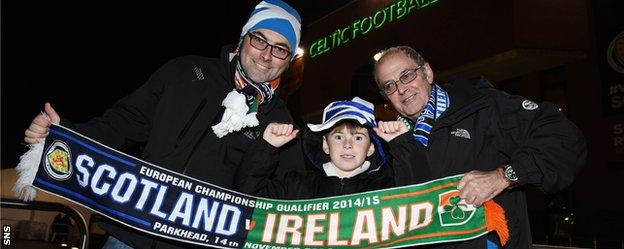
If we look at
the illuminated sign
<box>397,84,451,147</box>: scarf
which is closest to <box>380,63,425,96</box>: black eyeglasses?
<box>397,84,451,147</box>: scarf

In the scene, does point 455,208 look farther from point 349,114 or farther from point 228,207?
point 228,207

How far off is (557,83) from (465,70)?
277cm

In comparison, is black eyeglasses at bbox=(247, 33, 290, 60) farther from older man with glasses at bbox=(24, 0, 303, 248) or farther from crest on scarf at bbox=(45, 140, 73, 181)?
crest on scarf at bbox=(45, 140, 73, 181)

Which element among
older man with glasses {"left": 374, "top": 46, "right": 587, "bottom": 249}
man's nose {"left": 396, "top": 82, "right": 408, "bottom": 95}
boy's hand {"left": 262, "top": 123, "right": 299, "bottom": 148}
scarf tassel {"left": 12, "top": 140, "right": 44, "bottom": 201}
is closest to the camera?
older man with glasses {"left": 374, "top": 46, "right": 587, "bottom": 249}

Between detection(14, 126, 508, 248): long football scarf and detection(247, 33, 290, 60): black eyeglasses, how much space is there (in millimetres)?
960

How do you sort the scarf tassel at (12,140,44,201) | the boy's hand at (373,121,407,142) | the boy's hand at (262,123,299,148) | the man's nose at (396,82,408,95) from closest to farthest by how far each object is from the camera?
the scarf tassel at (12,140,44,201) < the boy's hand at (373,121,407,142) < the boy's hand at (262,123,299,148) < the man's nose at (396,82,408,95)

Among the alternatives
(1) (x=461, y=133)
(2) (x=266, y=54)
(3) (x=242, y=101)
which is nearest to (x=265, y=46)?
(2) (x=266, y=54)

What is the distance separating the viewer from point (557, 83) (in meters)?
13.6

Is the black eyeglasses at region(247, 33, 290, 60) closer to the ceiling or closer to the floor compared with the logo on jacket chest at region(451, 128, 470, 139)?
closer to the ceiling

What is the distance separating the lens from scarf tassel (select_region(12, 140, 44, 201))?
2895 millimetres

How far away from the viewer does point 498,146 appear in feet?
9.71

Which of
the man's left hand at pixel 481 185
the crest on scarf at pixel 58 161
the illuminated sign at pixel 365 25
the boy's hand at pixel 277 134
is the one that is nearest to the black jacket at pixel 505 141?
the man's left hand at pixel 481 185

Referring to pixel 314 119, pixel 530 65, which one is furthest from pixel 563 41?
pixel 314 119

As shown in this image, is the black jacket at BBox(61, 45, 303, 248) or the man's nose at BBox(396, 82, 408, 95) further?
the man's nose at BBox(396, 82, 408, 95)
